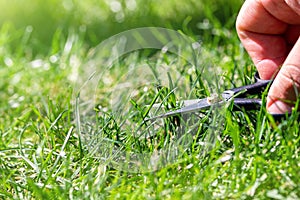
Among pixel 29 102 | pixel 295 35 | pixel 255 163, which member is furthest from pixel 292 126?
pixel 29 102

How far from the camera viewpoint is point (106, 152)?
72.5 inches

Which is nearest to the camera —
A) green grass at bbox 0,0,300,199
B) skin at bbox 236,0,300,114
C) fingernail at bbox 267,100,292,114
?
green grass at bbox 0,0,300,199

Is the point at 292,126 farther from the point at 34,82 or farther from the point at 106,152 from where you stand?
the point at 34,82

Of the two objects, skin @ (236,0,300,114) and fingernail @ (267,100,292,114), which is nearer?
fingernail @ (267,100,292,114)

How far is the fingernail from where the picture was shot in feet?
5.61

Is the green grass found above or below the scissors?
below

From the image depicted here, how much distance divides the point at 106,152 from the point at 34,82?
108 cm

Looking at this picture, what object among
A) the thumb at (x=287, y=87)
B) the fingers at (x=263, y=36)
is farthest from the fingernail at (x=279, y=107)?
the fingers at (x=263, y=36)

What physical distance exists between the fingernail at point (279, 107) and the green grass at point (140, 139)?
0.04 m

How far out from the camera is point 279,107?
67.4 inches

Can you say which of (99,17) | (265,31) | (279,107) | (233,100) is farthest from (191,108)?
(99,17)

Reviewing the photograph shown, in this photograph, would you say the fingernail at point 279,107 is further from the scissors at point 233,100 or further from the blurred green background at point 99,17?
the blurred green background at point 99,17

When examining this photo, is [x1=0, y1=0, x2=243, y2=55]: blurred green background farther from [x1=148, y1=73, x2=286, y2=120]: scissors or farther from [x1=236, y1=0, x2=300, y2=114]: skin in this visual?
[x1=148, y1=73, x2=286, y2=120]: scissors

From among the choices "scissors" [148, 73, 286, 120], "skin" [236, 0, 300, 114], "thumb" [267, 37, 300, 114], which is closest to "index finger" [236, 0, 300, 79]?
"skin" [236, 0, 300, 114]
